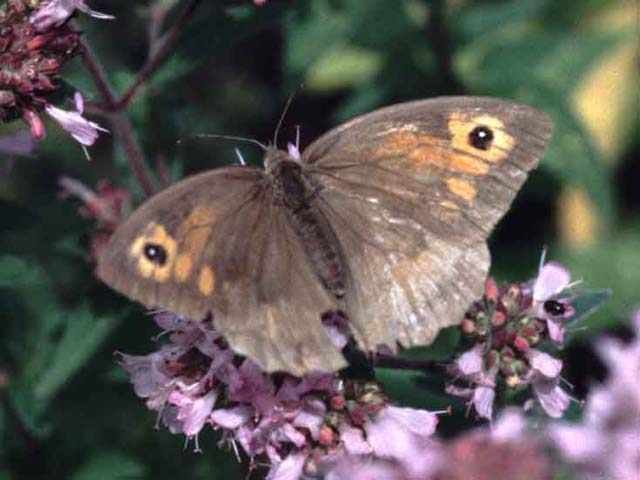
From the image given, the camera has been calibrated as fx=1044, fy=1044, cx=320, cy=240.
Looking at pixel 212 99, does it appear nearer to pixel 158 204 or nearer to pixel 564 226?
pixel 564 226

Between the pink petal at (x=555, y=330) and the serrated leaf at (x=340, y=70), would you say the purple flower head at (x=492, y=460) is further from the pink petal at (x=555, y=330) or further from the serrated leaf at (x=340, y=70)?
the serrated leaf at (x=340, y=70)

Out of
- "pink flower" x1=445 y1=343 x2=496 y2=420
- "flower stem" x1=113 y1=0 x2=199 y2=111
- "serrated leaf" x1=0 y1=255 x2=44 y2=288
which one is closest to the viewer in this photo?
"pink flower" x1=445 y1=343 x2=496 y2=420

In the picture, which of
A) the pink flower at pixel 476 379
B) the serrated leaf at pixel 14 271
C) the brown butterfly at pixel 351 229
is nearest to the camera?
the brown butterfly at pixel 351 229

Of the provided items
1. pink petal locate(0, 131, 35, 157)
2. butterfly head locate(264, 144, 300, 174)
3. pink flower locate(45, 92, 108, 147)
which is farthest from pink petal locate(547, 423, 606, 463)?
pink petal locate(0, 131, 35, 157)

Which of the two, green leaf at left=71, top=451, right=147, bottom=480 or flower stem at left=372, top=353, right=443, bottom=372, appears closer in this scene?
flower stem at left=372, top=353, right=443, bottom=372

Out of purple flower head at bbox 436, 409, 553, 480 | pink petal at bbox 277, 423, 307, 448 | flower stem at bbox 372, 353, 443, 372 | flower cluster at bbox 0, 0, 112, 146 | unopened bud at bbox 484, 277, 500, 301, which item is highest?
flower cluster at bbox 0, 0, 112, 146

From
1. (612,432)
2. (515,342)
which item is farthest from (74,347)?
(612,432)

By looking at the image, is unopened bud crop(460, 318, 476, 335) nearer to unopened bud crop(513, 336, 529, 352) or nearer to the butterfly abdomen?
unopened bud crop(513, 336, 529, 352)

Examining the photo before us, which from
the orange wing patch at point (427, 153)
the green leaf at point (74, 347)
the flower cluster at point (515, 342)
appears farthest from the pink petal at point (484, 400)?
the green leaf at point (74, 347)
